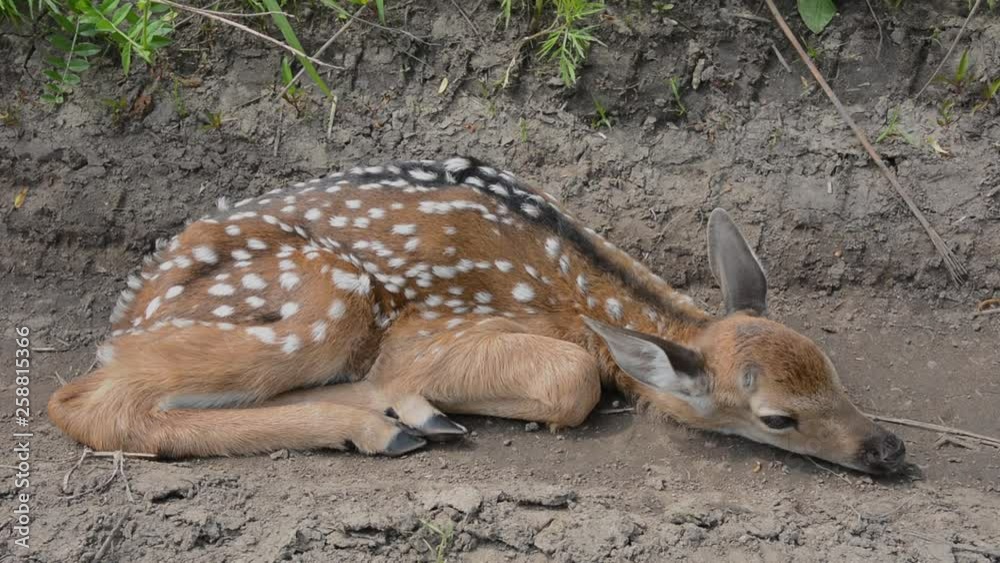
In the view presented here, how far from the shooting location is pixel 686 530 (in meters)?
3.76

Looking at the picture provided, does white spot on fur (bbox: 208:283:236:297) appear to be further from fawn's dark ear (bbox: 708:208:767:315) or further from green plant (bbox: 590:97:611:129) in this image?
green plant (bbox: 590:97:611:129)

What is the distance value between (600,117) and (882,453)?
2.53 m

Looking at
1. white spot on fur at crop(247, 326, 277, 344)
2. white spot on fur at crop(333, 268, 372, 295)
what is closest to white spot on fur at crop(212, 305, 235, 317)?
white spot on fur at crop(247, 326, 277, 344)

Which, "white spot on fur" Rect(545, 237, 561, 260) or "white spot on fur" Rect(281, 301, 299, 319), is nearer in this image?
"white spot on fur" Rect(281, 301, 299, 319)

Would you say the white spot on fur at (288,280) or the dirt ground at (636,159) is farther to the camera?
the dirt ground at (636,159)

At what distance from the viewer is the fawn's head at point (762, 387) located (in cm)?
436

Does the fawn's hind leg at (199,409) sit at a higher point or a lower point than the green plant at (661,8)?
lower

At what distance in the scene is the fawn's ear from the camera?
4.32 m

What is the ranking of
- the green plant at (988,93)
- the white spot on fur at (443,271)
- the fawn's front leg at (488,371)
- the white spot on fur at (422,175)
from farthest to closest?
the green plant at (988,93)
the white spot on fur at (422,175)
the white spot on fur at (443,271)
the fawn's front leg at (488,371)

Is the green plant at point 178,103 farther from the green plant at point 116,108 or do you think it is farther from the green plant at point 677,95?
the green plant at point 677,95

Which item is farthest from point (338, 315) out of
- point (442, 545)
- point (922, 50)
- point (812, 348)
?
point (922, 50)

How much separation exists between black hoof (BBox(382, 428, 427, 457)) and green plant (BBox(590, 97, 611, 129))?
2315mm
